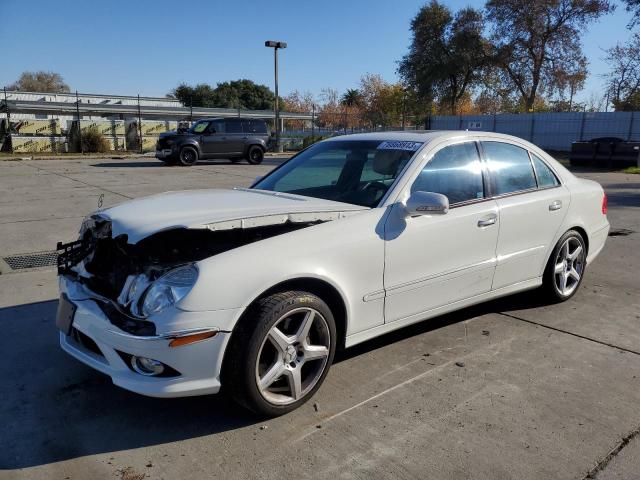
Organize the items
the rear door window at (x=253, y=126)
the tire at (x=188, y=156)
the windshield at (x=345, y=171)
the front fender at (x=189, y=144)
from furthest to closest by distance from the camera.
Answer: the rear door window at (x=253, y=126) < the tire at (x=188, y=156) < the front fender at (x=189, y=144) < the windshield at (x=345, y=171)

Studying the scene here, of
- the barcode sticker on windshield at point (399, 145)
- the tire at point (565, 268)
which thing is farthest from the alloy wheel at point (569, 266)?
the barcode sticker on windshield at point (399, 145)

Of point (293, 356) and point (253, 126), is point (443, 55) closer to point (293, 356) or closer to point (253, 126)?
point (253, 126)

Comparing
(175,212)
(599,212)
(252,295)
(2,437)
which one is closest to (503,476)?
(252,295)

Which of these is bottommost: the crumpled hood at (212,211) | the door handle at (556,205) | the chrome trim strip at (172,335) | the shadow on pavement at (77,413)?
the shadow on pavement at (77,413)

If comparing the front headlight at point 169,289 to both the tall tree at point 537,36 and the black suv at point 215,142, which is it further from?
the tall tree at point 537,36

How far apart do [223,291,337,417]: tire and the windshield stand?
36.6 inches

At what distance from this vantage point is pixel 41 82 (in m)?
75.4

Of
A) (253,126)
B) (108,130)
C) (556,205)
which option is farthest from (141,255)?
(108,130)

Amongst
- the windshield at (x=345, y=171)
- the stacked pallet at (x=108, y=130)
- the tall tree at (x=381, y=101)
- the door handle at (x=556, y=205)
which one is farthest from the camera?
the tall tree at (x=381, y=101)

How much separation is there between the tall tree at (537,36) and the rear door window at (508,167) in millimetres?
37564

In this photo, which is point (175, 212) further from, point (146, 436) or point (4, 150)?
point (4, 150)

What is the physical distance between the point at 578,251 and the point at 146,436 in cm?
400

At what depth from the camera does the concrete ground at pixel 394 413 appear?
256 centimetres

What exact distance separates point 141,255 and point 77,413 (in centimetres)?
96
